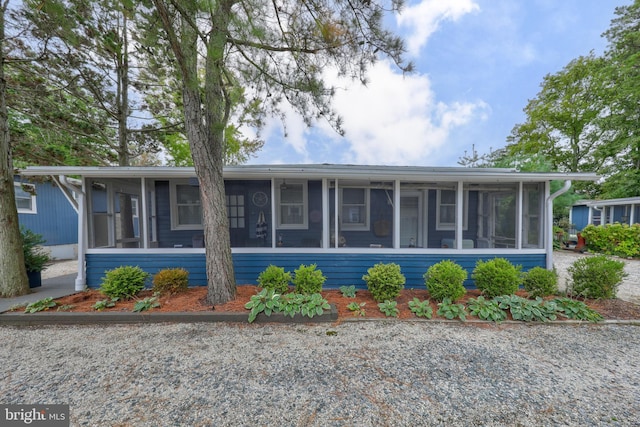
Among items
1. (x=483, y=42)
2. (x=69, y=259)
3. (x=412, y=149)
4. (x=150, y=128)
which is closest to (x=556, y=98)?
(x=412, y=149)

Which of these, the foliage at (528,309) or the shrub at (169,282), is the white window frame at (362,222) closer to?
the foliage at (528,309)

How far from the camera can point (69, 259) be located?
906 cm

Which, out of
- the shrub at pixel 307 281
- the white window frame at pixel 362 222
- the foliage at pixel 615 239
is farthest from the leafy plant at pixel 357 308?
the foliage at pixel 615 239

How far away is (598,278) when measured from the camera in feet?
12.5

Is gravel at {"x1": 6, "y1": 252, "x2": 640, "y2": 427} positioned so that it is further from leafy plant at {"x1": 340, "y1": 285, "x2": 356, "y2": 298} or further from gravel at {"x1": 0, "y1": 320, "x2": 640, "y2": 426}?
leafy plant at {"x1": 340, "y1": 285, "x2": 356, "y2": 298}

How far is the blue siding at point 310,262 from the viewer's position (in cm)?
464

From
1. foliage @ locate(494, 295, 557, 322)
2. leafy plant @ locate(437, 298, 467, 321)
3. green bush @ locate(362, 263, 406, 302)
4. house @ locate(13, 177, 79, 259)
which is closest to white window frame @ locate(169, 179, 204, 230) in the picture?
green bush @ locate(362, 263, 406, 302)

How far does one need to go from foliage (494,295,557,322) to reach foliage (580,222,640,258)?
881cm

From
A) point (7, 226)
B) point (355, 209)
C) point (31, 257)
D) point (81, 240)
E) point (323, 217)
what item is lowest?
point (31, 257)

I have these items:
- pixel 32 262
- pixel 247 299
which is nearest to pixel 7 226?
pixel 32 262

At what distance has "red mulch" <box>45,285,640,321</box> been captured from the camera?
3473 mm

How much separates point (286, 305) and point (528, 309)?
3424 mm

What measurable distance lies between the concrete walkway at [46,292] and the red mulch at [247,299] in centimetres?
40

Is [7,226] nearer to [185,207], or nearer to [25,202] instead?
[185,207]
